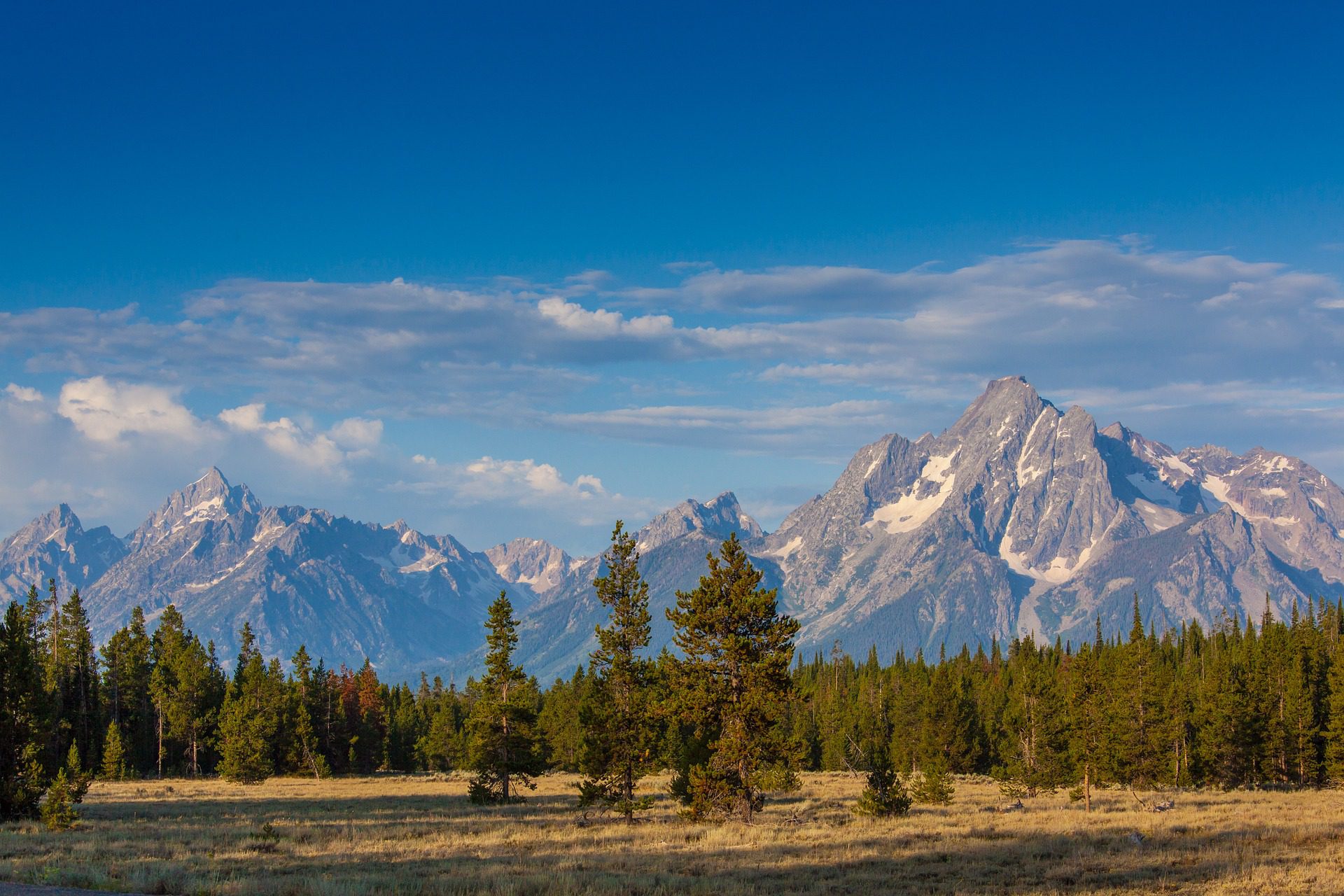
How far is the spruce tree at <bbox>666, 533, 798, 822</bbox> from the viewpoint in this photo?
4128cm

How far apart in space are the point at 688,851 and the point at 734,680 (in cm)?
1012

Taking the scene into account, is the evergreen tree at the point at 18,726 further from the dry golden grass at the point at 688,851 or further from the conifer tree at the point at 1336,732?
the conifer tree at the point at 1336,732

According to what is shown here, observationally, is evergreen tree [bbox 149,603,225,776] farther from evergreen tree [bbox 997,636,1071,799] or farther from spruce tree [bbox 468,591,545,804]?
evergreen tree [bbox 997,636,1071,799]

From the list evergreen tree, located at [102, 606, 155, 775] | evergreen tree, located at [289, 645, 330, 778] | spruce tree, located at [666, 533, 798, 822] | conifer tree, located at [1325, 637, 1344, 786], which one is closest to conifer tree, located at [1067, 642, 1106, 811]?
conifer tree, located at [1325, 637, 1344, 786]

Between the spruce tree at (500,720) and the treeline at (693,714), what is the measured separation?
142 mm

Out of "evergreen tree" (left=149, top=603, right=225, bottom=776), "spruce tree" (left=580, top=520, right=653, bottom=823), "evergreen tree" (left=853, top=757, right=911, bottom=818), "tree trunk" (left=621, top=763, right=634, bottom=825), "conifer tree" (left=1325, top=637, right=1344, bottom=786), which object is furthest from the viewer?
"evergreen tree" (left=149, top=603, right=225, bottom=776)

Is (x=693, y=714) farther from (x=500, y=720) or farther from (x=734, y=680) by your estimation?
(x=500, y=720)

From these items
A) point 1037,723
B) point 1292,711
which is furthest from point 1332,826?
point 1292,711

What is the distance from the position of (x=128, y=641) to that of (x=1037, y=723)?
80.5m

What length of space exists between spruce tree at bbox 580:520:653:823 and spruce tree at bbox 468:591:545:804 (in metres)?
7.76

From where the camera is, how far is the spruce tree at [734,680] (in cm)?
4128

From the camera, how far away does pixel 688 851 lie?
33.2 meters

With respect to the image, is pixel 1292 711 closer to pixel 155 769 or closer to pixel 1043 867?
pixel 1043 867

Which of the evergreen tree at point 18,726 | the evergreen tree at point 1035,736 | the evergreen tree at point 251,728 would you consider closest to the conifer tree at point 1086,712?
the evergreen tree at point 1035,736
